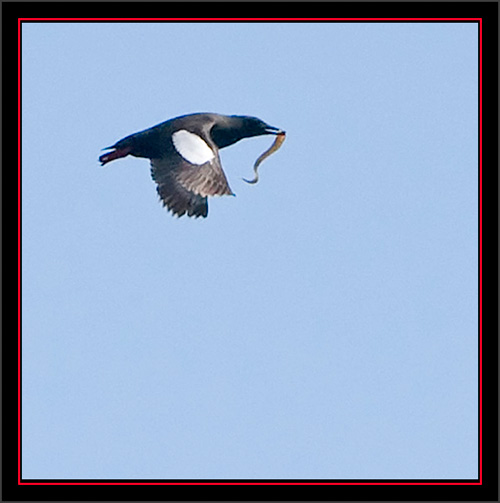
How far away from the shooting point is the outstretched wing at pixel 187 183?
63.2ft

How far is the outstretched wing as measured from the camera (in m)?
19.2

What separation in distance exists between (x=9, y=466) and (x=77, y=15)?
5.61 meters

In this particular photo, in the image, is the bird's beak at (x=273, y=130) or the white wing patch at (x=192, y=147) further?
the bird's beak at (x=273, y=130)

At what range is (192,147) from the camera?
19.8 m

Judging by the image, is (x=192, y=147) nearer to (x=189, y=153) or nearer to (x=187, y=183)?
(x=189, y=153)

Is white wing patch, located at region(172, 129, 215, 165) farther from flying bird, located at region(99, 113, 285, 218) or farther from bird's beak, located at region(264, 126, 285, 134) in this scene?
bird's beak, located at region(264, 126, 285, 134)

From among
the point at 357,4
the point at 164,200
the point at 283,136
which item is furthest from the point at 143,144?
the point at 357,4

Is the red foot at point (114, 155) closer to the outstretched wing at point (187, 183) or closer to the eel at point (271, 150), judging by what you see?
the outstretched wing at point (187, 183)

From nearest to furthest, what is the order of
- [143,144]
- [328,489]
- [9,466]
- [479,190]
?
[328,489] < [9,466] < [479,190] < [143,144]

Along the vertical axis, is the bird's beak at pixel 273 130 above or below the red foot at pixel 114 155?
above

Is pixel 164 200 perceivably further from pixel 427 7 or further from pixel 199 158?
pixel 427 7

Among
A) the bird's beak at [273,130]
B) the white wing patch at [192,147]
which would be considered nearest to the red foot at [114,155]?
the white wing patch at [192,147]

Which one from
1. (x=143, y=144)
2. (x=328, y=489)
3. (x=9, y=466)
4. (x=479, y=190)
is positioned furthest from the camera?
(x=143, y=144)

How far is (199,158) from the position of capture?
19547 mm
